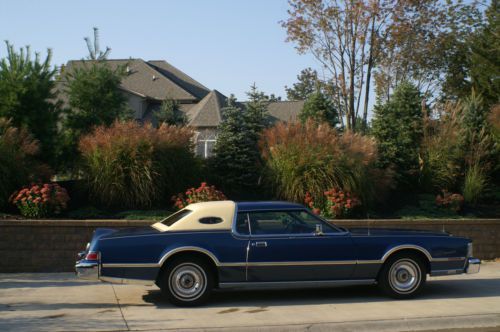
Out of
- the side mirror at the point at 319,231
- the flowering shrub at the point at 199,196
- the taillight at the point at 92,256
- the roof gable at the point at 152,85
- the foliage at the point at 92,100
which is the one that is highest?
the roof gable at the point at 152,85

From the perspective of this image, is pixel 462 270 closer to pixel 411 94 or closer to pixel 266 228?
pixel 266 228

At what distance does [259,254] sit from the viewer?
26.7ft

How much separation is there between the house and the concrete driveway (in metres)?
20.7

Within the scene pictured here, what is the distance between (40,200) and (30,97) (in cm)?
341

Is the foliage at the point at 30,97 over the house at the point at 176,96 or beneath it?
beneath

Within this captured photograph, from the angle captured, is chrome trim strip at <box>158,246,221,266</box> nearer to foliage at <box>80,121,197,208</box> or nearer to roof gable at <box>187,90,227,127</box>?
foliage at <box>80,121,197,208</box>

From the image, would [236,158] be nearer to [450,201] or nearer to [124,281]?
[450,201]

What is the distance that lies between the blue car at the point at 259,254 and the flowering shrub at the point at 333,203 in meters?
3.97

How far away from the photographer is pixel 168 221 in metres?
8.80

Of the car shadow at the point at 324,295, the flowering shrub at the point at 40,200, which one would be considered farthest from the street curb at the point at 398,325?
the flowering shrub at the point at 40,200

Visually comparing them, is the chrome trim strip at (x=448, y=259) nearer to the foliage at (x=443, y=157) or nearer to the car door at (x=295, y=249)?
the car door at (x=295, y=249)

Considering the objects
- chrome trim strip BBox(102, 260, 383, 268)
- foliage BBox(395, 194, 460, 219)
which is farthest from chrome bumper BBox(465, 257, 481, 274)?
foliage BBox(395, 194, 460, 219)

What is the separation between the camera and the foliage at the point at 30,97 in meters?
14.0

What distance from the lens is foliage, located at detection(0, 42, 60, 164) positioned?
1405cm
